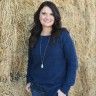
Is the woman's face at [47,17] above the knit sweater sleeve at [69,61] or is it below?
above

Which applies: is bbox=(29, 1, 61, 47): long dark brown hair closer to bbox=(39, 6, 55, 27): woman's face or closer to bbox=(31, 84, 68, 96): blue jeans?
bbox=(39, 6, 55, 27): woman's face

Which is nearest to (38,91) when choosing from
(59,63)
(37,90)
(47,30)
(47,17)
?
(37,90)

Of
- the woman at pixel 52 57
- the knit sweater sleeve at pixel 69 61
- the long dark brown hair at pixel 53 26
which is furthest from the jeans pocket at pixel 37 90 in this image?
the long dark brown hair at pixel 53 26

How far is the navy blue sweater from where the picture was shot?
13.9 ft

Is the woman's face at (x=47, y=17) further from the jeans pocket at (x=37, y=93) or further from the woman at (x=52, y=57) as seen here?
the jeans pocket at (x=37, y=93)

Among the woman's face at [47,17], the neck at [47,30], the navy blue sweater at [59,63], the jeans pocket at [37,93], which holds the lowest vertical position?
the jeans pocket at [37,93]

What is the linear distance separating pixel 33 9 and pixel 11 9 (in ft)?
1.38

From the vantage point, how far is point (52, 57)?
431cm

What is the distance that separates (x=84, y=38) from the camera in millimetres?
5953

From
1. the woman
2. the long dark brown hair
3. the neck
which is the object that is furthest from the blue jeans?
the neck

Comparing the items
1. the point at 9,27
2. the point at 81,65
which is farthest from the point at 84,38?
the point at 9,27

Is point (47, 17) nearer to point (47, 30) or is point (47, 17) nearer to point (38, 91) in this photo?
point (47, 30)

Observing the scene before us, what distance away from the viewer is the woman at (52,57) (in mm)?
4246

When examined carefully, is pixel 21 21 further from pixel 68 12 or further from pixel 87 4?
pixel 87 4
